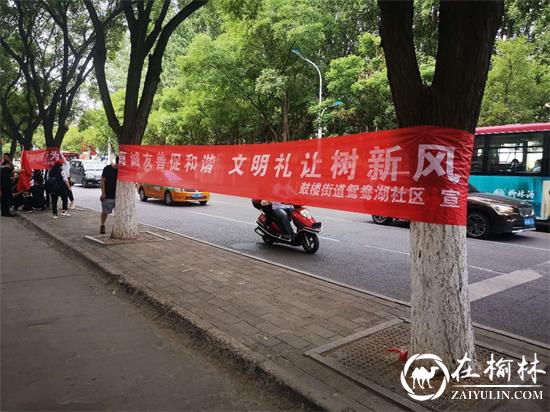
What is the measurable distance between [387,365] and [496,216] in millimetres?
7873

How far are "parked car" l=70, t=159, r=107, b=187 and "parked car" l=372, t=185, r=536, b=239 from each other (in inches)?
919

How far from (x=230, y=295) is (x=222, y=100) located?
22.9m

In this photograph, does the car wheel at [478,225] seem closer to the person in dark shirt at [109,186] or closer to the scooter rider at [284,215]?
the scooter rider at [284,215]

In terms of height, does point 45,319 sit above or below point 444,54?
below

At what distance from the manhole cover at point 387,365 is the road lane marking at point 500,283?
1.99m

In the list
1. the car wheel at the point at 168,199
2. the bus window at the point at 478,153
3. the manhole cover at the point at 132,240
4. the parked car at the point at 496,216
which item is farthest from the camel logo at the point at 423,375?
the car wheel at the point at 168,199

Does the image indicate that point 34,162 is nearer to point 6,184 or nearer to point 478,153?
point 6,184

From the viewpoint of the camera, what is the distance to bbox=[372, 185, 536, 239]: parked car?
9.81 m

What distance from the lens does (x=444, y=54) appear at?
9.86 ft

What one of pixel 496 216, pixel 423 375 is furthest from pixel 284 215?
pixel 423 375

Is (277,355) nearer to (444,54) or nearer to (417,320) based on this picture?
(417,320)

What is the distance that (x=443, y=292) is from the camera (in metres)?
3.18

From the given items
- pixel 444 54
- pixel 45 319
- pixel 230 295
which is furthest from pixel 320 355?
pixel 45 319

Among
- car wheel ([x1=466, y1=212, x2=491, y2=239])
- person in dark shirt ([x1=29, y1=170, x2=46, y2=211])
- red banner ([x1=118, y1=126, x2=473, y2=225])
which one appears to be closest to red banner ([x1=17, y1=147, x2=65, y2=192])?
person in dark shirt ([x1=29, y1=170, x2=46, y2=211])
